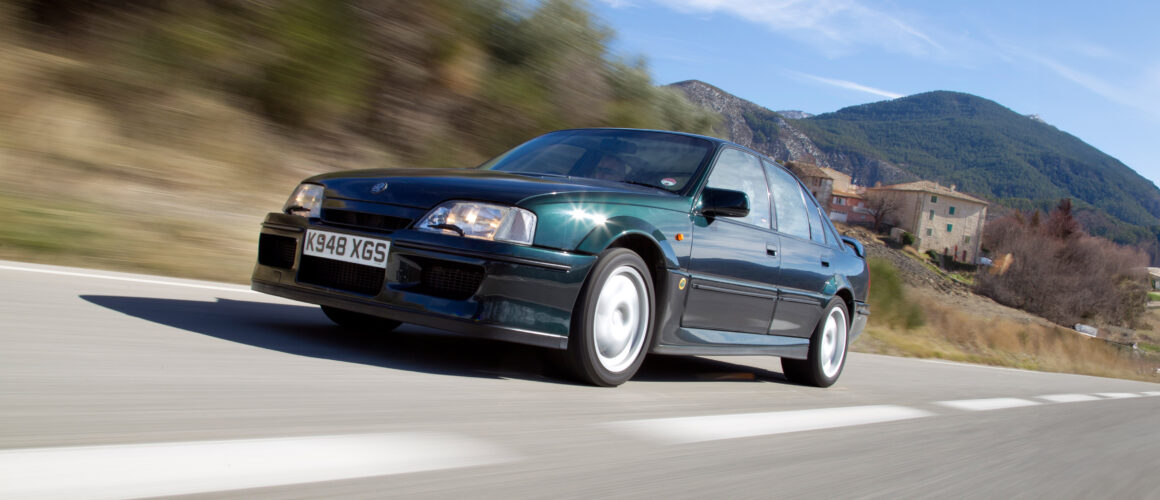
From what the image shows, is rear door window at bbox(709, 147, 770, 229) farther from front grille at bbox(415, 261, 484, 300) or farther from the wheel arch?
front grille at bbox(415, 261, 484, 300)

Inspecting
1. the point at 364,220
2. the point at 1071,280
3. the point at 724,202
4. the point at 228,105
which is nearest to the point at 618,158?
the point at 724,202

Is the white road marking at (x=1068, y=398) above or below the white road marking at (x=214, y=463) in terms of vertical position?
below

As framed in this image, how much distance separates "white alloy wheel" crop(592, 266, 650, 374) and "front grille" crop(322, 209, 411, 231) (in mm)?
900

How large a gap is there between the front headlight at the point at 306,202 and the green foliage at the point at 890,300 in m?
14.0

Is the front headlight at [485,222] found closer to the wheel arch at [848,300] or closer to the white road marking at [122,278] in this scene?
the white road marking at [122,278]

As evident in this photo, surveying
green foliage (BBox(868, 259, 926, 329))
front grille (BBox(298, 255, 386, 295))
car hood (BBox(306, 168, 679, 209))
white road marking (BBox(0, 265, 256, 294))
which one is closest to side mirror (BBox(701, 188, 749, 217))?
car hood (BBox(306, 168, 679, 209))

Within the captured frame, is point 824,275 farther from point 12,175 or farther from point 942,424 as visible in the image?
point 12,175

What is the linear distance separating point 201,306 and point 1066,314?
90054 millimetres

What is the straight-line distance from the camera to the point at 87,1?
9273 millimetres

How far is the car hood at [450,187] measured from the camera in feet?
13.0

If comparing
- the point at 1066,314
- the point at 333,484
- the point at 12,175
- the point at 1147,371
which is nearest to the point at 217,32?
the point at 12,175

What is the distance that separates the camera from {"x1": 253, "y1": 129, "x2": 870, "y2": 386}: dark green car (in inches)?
152

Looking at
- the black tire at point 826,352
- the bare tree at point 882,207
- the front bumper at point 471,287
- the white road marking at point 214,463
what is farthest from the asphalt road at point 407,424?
the bare tree at point 882,207

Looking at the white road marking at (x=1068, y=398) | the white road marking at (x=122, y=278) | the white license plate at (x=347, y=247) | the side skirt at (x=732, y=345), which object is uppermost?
the white license plate at (x=347, y=247)
